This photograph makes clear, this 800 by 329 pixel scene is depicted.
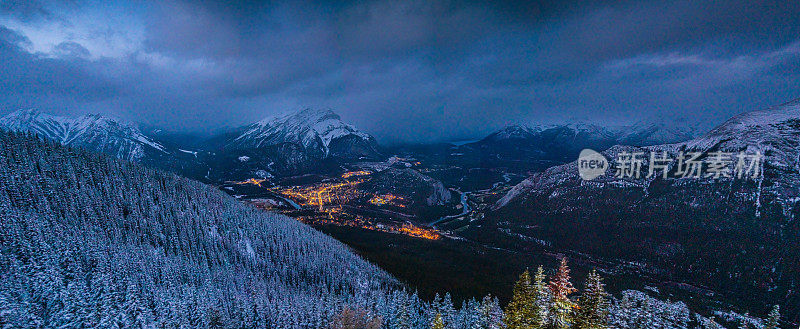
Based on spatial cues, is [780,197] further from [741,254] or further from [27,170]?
[27,170]

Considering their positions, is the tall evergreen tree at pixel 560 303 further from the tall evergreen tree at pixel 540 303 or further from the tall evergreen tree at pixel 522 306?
the tall evergreen tree at pixel 522 306

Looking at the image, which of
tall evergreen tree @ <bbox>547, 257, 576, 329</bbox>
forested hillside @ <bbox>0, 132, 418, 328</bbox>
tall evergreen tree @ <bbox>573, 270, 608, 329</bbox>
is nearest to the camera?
tall evergreen tree @ <bbox>547, 257, 576, 329</bbox>

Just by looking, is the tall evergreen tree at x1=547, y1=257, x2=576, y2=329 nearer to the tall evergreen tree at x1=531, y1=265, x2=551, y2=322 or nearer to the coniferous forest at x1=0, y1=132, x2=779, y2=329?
the coniferous forest at x1=0, y1=132, x2=779, y2=329

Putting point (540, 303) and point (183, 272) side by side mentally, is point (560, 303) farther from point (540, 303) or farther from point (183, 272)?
point (183, 272)

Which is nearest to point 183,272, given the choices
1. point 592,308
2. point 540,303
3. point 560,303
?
point 540,303

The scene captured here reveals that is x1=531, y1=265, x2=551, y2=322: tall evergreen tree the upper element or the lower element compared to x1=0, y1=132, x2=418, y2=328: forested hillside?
upper

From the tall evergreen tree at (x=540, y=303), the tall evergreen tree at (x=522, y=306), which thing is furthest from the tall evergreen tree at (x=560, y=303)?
the tall evergreen tree at (x=522, y=306)

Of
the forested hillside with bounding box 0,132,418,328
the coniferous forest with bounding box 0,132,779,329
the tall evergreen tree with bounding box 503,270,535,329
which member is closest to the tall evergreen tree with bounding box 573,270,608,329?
the coniferous forest with bounding box 0,132,779,329
